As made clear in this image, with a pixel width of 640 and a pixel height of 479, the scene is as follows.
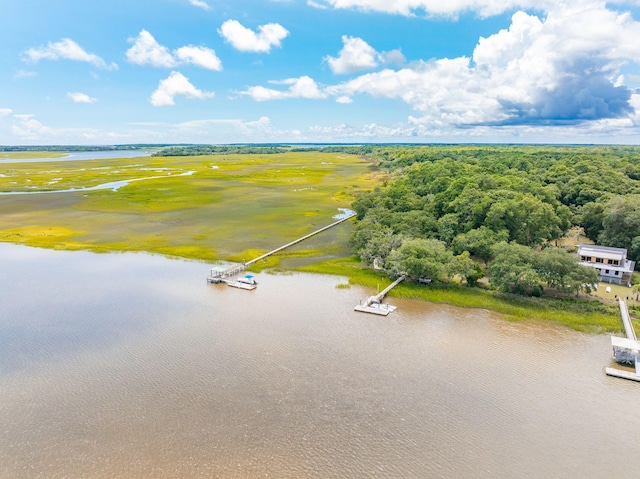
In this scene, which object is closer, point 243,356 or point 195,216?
point 243,356

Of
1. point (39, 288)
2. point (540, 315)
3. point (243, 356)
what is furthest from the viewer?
point (39, 288)

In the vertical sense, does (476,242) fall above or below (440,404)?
above

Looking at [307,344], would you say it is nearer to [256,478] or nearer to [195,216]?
[256,478]

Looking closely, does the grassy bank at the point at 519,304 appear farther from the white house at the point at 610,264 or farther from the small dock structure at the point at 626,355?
the white house at the point at 610,264

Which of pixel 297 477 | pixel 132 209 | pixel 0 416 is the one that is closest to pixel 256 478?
pixel 297 477

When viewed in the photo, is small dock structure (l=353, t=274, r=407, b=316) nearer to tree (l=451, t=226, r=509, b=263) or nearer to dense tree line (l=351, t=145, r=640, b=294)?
dense tree line (l=351, t=145, r=640, b=294)

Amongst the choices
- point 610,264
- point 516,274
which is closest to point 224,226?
point 516,274
